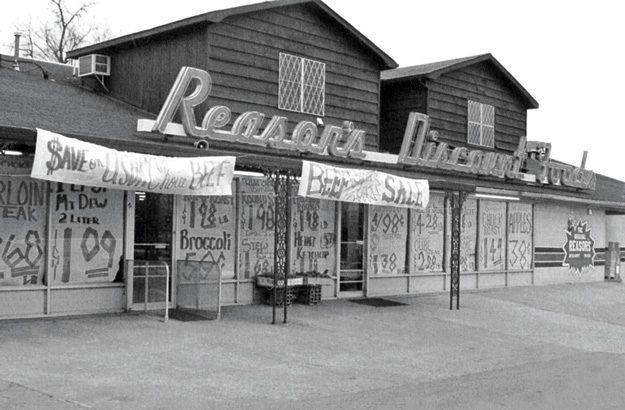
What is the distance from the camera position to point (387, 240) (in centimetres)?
1853

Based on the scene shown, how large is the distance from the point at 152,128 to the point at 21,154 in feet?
8.48

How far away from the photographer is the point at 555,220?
77.8ft

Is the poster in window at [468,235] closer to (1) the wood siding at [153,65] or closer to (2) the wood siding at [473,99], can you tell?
(2) the wood siding at [473,99]

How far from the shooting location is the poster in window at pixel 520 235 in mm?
22047

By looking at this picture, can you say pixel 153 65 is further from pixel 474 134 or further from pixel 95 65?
A: pixel 474 134

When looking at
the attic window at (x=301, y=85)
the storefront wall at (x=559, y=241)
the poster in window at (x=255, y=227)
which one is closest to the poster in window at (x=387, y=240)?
the attic window at (x=301, y=85)

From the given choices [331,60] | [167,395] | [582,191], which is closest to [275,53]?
[331,60]

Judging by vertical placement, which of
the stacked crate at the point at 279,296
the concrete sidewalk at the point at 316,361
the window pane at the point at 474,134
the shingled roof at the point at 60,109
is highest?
the window pane at the point at 474,134

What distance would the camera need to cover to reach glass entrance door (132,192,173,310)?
45.1 feet

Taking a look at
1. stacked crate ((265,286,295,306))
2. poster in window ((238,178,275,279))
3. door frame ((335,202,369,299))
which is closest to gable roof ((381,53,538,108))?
door frame ((335,202,369,299))

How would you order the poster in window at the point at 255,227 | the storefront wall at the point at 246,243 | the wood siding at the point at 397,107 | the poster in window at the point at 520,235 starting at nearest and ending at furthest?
the storefront wall at the point at 246,243
the poster in window at the point at 255,227
the poster in window at the point at 520,235
the wood siding at the point at 397,107

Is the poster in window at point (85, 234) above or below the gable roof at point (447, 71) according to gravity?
below

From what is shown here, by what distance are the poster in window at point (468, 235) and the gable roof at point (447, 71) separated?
150 inches

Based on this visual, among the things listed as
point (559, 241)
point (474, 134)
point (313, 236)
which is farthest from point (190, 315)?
point (559, 241)
